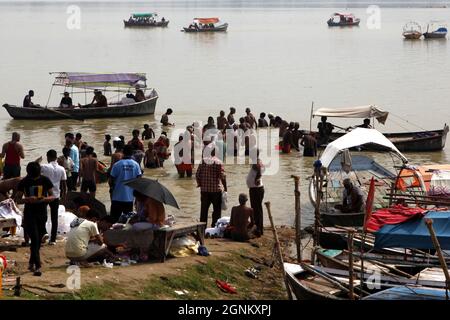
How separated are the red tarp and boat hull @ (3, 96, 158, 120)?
20.2m

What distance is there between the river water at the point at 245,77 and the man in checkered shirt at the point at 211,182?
79.5 inches

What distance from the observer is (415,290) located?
11.6m

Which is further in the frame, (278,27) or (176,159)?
(278,27)

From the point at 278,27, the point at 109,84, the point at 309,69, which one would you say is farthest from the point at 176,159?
the point at 278,27

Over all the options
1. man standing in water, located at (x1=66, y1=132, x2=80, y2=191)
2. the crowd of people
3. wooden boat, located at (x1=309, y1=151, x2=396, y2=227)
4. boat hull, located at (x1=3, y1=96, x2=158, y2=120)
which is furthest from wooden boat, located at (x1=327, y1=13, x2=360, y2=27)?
man standing in water, located at (x1=66, y1=132, x2=80, y2=191)

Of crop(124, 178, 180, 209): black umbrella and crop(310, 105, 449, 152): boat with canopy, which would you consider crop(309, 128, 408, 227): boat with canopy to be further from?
crop(310, 105, 449, 152): boat with canopy

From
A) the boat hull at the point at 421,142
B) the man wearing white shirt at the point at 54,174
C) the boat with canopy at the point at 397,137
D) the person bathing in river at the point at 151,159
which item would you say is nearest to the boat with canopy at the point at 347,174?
the man wearing white shirt at the point at 54,174

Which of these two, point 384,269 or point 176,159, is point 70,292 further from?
point 176,159

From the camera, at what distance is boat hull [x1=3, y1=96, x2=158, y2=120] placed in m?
32.2

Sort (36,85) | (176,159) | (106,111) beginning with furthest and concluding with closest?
(36,85)
(106,111)
(176,159)

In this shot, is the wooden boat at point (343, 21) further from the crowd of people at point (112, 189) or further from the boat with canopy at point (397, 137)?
the crowd of people at point (112, 189)

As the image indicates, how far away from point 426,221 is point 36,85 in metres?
39.2

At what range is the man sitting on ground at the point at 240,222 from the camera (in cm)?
1448

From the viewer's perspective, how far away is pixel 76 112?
1272 inches
